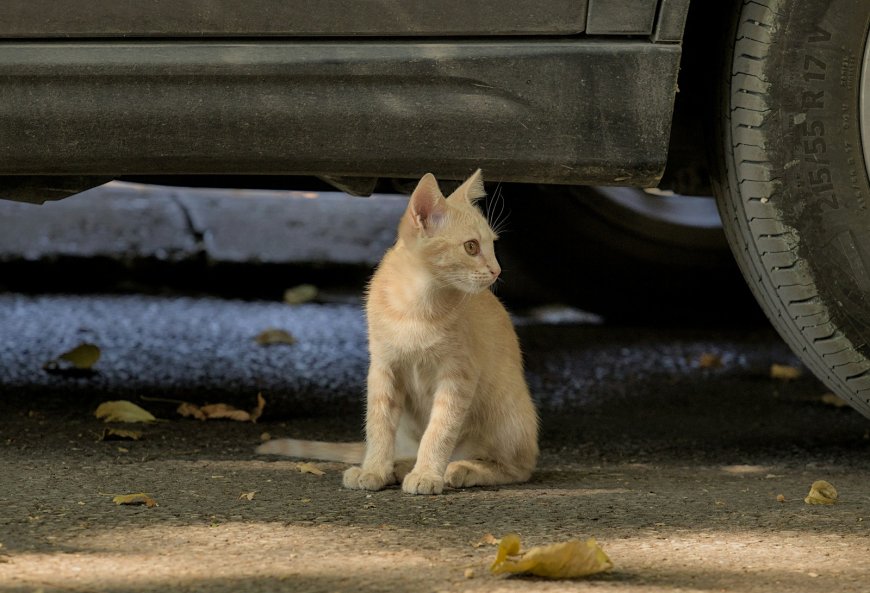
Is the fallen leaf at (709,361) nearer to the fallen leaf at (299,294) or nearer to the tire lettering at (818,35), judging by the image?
the fallen leaf at (299,294)

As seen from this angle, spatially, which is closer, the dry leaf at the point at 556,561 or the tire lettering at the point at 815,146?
the dry leaf at the point at 556,561

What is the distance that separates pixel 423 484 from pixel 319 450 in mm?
450

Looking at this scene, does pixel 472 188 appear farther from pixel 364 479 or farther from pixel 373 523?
pixel 373 523

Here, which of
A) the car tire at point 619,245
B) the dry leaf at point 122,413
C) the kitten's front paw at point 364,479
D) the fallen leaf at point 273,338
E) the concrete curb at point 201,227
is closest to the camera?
the kitten's front paw at point 364,479

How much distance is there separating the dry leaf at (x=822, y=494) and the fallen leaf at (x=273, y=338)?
8.28 feet

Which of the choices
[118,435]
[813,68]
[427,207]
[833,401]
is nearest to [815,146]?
[813,68]

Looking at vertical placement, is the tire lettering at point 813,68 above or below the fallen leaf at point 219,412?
above

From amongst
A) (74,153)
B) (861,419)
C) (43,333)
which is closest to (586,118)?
(74,153)

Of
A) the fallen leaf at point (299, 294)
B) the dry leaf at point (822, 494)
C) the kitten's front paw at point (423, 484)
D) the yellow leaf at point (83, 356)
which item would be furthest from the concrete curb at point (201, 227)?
the dry leaf at point (822, 494)

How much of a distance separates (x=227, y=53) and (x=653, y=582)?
1.47 m

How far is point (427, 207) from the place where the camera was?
8.84ft

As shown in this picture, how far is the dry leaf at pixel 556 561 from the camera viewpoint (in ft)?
6.46

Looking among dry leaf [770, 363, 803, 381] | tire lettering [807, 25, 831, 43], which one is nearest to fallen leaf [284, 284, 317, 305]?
dry leaf [770, 363, 803, 381]

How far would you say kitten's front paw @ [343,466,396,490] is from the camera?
2691 mm
